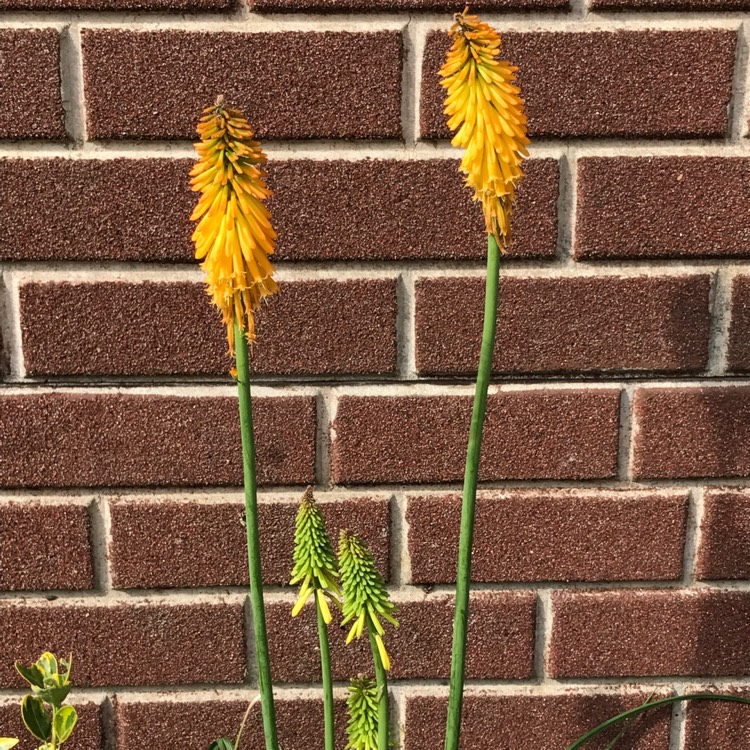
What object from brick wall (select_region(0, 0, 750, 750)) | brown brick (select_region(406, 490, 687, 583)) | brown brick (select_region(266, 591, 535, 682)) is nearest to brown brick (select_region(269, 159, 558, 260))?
brick wall (select_region(0, 0, 750, 750))

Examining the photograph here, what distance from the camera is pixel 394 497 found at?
821 mm

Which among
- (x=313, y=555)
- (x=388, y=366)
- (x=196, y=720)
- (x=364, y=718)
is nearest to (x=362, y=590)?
(x=313, y=555)

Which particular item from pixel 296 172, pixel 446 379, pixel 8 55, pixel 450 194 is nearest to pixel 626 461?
pixel 446 379

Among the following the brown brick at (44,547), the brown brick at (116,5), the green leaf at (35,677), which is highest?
the brown brick at (116,5)

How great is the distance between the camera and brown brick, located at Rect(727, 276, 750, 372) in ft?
2.61

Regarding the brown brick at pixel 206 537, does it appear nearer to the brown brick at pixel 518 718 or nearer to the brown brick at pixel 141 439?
the brown brick at pixel 141 439

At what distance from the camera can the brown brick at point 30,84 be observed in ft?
2.40

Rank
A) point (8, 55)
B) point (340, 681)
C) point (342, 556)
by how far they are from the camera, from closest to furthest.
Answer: point (342, 556) → point (8, 55) → point (340, 681)

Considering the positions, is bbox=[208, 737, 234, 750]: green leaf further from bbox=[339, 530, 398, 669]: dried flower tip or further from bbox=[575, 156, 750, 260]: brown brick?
bbox=[575, 156, 750, 260]: brown brick

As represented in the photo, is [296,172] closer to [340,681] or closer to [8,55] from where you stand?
[8,55]

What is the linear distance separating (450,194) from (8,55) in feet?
1.41

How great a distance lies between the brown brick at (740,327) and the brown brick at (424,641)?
1.05 ft

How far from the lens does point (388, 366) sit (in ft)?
2.62

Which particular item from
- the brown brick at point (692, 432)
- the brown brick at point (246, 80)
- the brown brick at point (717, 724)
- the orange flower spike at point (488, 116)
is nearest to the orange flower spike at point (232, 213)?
the orange flower spike at point (488, 116)
